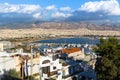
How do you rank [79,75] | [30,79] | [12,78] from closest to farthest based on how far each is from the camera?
[12,78], [30,79], [79,75]

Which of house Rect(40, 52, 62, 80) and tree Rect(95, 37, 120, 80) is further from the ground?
tree Rect(95, 37, 120, 80)

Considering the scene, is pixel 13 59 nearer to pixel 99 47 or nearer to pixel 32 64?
pixel 32 64

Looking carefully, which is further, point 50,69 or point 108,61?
point 50,69

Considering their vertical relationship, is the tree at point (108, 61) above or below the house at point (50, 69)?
above

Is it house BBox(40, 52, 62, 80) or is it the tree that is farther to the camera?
house BBox(40, 52, 62, 80)

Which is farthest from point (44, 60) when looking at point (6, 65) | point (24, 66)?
point (6, 65)

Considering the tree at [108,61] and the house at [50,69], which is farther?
the house at [50,69]

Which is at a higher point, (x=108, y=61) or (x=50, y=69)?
(x=108, y=61)

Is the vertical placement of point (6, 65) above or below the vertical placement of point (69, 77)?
above
